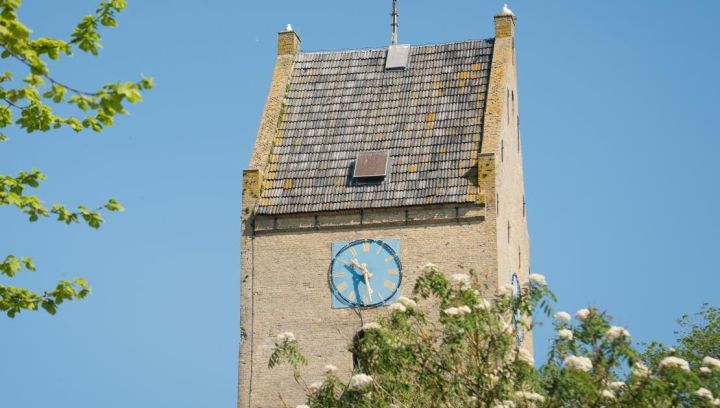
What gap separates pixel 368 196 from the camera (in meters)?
41.4

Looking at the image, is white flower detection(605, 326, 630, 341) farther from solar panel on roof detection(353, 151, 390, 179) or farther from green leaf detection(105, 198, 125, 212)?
solar panel on roof detection(353, 151, 390, 179)

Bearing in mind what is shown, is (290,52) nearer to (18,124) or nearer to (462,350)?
(462,350)

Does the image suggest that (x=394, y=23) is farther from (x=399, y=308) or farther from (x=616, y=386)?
(x=616, y=386)

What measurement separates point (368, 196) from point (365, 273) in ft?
6.65

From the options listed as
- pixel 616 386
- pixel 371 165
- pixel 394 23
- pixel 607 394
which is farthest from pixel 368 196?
pixel 607 394

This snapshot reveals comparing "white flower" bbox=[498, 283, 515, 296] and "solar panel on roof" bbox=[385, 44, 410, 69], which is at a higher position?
"solar panel on roof" bbox=[385, 44, 410, 69]

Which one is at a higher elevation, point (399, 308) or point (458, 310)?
point (399, 308)

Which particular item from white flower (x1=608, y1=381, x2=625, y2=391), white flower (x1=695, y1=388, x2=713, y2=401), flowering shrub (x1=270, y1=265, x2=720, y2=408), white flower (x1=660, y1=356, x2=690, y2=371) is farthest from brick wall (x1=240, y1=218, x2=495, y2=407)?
white flower (x1=695, y1=388, x2=713, y2=401)

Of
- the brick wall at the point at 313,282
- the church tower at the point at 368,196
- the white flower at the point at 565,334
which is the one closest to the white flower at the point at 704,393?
the white flower at the point at 565,334

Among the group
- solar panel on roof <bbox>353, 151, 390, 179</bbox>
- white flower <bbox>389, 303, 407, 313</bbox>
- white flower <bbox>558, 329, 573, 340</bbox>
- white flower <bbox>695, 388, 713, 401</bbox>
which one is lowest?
white flower <bbox>695, 388, 713, 401</bbox>

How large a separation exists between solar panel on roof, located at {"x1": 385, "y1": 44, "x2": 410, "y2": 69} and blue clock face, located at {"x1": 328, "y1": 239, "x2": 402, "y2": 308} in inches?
243

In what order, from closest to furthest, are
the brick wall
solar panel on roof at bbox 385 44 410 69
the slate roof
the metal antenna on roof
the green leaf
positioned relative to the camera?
the green leaf
the brick wall
the slate roof
solar panel on roof at bbox 385 44 410 69
the metal antenna on roof

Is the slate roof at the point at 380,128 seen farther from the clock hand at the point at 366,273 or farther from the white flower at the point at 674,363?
the white flower at the point at 674,363

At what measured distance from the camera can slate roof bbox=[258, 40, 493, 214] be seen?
41375mm
